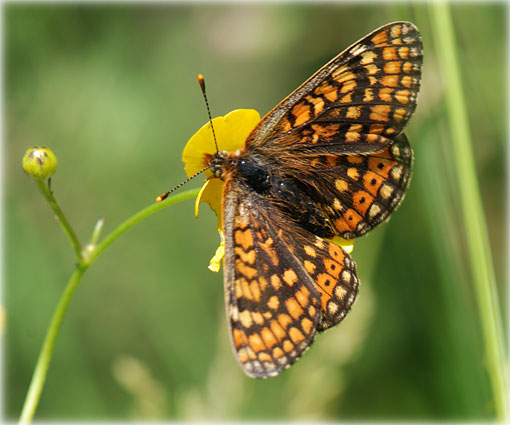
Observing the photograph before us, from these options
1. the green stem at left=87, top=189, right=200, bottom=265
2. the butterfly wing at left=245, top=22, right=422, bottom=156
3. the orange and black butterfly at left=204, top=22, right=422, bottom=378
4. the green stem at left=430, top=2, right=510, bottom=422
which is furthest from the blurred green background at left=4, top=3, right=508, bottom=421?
the green stem at left=87, top=189, right=200, bottom=265

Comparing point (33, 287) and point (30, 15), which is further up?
point (30, 15)

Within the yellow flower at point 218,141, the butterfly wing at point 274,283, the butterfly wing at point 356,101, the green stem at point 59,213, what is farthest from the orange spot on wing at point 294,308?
the green stem at point 59,213

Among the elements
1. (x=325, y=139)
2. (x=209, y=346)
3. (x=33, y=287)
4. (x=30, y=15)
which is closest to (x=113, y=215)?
(x=33, y=287)

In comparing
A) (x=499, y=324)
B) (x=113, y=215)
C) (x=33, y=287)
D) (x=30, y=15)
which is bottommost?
(x=499, y=324)

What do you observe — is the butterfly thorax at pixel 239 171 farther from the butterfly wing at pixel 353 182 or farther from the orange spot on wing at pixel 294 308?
the orange spot on wing at pixel 294 308

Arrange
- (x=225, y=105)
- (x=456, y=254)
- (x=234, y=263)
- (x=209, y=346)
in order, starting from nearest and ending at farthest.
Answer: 1. (x=234, y=263)
2. (x=456, y=254)
3. (x=209, y=346)
4. (x=225, y=105)

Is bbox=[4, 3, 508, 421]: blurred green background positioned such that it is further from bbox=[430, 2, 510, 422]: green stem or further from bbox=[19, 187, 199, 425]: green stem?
bbox=[19, 187, 199, 425]: green stem

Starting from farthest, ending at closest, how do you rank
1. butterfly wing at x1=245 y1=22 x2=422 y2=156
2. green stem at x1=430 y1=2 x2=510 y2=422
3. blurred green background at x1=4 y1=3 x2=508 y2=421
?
blurred green background at x1=4 y1=3 x2=508 y2=421 → butterfly wing at x1=245 y1=22 x2=422 y2=156 → green stem at x1=430 y1=2 x2=510 y2=422

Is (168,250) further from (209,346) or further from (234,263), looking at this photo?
(234,263)

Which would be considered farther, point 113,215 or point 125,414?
point 113,215
